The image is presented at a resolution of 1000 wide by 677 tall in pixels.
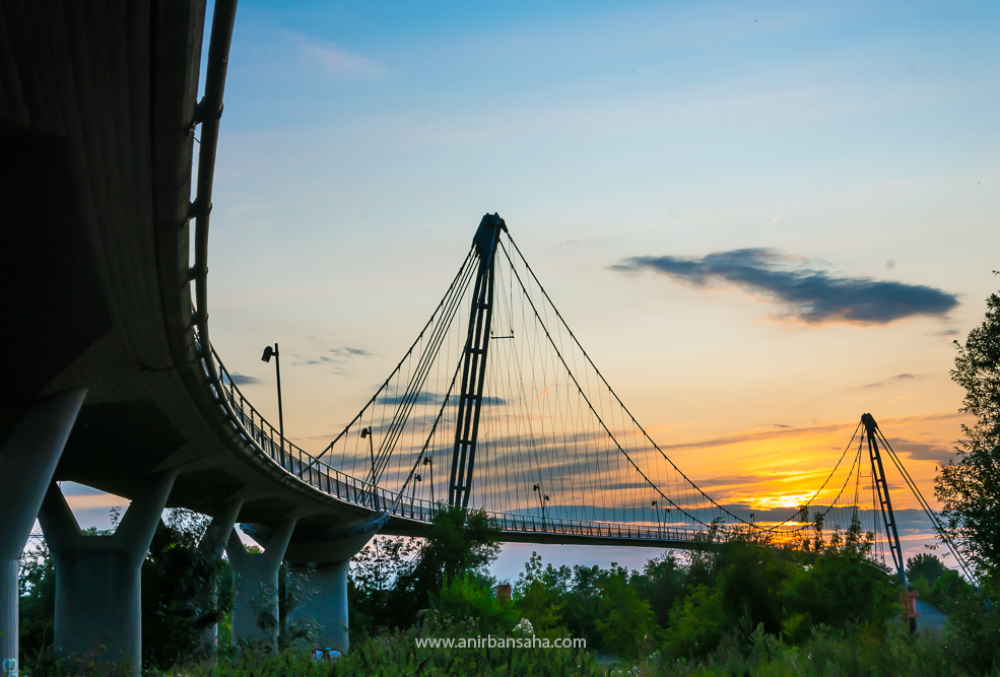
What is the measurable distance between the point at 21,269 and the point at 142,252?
2.29m

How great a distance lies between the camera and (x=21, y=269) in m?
15.7

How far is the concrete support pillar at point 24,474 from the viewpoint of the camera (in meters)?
18.4

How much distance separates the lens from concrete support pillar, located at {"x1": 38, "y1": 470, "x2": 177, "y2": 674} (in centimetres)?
2855

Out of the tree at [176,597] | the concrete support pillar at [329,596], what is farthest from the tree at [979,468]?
the concrete support pillar at [329,596]

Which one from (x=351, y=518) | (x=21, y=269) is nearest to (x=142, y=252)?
(x=21, y=269)

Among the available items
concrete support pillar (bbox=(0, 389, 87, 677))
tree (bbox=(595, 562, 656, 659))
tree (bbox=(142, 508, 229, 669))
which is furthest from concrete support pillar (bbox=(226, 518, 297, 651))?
concrete support pillar (bbox=(0, 389, 87, 677))

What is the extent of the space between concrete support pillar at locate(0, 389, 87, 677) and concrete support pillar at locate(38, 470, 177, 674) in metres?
9.75

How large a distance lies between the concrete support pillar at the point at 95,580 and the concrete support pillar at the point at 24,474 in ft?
32.0

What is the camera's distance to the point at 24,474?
19.3 meters

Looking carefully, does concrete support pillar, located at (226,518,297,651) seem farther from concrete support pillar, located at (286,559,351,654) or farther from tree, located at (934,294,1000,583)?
tree, located at (934,294,1000,583)

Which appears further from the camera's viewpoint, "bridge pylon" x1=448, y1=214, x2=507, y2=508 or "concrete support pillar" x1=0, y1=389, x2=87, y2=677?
"bridge pylon" x1=448, y1=214, x2=507, y2=508

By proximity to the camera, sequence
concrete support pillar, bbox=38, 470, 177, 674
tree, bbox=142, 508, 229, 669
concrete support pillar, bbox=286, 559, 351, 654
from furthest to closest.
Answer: concrete support pillar, bbox=286, 559, 351, 654 → tree, bbox=142, 508, 229, 669 → concrete support pillar, bbox=38, 470, 177, 674

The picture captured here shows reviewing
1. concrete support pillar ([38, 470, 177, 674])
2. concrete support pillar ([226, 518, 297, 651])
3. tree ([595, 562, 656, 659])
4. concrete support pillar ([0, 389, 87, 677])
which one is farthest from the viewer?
concrete support pillar ([226, 518, 297, 651])

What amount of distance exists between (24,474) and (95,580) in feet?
35.8
